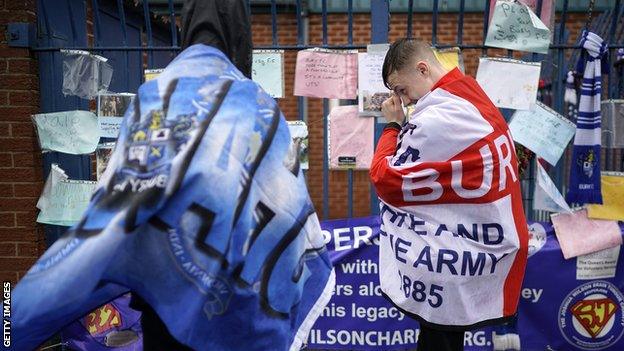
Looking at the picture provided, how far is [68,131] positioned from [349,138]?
1.79 metres

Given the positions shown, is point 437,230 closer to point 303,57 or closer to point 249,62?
point 249,62

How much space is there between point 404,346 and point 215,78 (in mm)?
2632

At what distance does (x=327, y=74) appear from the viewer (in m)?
3.57

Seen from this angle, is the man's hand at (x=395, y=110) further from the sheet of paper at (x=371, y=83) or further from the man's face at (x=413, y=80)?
the sheet of paper at (x=371, y=83)

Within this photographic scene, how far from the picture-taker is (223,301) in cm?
170

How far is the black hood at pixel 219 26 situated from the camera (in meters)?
1.89

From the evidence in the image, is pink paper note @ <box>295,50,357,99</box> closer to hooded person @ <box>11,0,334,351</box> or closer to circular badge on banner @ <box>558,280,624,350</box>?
hooded person @ <box>11,0,334,351</box>

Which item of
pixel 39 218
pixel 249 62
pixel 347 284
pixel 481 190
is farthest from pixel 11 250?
pixel 481 190

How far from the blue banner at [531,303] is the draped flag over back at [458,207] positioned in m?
1.06

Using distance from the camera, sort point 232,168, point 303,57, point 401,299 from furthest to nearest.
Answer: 1. point 303,57
2. point 401,299
3. point 232,168

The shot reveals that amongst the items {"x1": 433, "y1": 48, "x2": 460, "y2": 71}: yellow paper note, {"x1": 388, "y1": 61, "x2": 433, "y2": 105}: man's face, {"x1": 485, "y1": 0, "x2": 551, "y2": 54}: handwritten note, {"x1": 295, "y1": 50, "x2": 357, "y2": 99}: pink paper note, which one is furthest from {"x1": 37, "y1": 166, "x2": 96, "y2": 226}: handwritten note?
{"x1": 485, "y1": 0, "x2": 551, "y2": 54}: handwritten note

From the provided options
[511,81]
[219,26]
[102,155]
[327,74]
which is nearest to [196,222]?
[219,26]

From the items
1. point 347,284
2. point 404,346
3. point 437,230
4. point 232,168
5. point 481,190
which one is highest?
point 232,168

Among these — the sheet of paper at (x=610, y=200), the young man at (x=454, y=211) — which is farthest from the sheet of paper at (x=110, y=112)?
the sheet of paper at (x=610, y=200)
